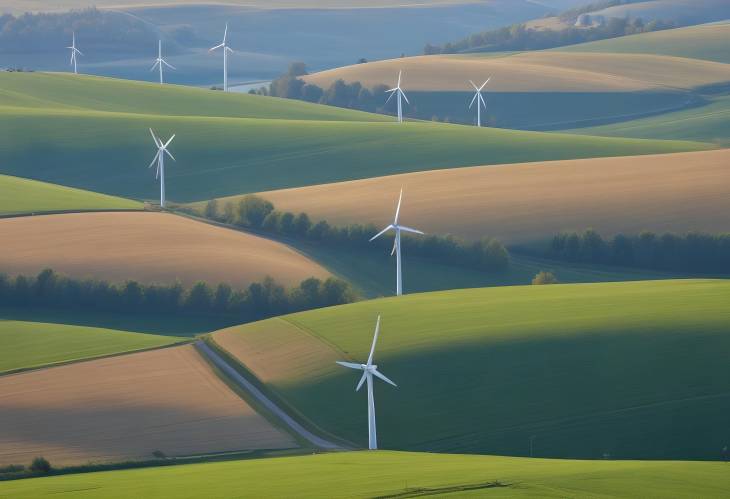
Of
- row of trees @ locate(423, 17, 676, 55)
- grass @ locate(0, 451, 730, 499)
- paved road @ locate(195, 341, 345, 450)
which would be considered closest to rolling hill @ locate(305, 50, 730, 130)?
row of trees @ locate(423, 17, 676, 55)

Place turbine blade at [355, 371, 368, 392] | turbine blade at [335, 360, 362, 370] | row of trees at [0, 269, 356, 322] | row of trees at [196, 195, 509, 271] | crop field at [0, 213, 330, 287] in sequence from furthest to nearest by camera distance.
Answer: row of trees at [196, 195, 509, 271] → crop field at [0, 213, 330, 287] → row of trees at [0, 269, 356, 322] → turbine blade at [335, 360, 362, 370] → turbine blade at [355, 371, 368, 392]

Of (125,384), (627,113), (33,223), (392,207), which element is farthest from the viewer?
(627,113)

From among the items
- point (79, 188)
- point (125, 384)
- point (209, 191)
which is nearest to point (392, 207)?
point (209, 191)

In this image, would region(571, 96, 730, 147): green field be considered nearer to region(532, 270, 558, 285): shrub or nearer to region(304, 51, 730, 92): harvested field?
region(304, 51, 730, 92): harvested field

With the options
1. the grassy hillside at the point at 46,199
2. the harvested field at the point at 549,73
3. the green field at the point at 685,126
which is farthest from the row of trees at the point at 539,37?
the grassy hillside at the point at 46,199

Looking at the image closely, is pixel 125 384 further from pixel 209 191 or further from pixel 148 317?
pixel 209 191

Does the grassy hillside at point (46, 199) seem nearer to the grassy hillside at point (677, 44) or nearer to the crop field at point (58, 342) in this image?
the crop field at point (58, 342)
